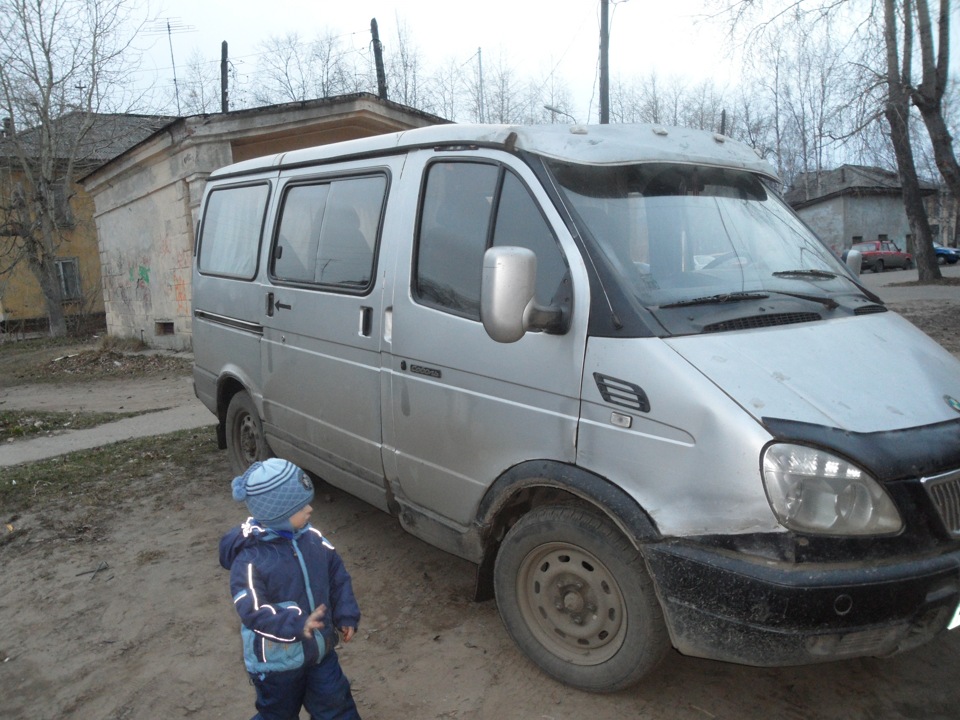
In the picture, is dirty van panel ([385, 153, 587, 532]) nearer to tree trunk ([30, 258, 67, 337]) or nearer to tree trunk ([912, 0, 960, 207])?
tree trunk ([912, 0, 960, 207])

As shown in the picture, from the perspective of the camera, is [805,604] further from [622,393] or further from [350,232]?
[350,232]

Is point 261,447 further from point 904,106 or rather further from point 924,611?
point 904,106

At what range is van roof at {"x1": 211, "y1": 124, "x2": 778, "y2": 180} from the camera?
129 inches

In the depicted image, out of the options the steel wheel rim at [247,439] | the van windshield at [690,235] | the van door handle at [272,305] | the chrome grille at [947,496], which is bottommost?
the steel wheel rim at [247,439]

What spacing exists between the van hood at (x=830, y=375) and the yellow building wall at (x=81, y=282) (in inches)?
965

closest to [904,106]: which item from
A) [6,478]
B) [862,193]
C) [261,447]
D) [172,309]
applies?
[172,309]

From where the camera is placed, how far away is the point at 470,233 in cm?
354

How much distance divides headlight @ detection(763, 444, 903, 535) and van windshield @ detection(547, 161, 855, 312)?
29.8 inches

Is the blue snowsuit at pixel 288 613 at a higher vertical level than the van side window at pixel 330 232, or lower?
lower

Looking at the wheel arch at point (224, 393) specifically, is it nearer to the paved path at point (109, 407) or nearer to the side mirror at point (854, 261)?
the paved path at point (109, 407)

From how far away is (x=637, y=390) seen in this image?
2773 mm

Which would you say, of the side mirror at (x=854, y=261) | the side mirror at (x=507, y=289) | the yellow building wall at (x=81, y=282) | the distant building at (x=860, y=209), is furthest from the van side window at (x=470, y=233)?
the distant building at (x=860, y=209)

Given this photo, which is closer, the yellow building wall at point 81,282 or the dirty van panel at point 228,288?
the dirty van panel at point 228,288

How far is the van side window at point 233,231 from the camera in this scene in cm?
Result: 516
